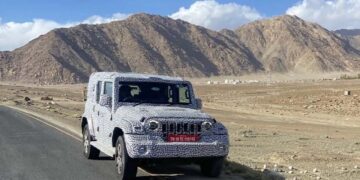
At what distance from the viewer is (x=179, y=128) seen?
1062 centimetres

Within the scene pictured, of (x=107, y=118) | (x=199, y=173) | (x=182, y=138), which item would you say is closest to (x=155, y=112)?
(x=182, y=138)

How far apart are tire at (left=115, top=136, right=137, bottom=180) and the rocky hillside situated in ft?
460

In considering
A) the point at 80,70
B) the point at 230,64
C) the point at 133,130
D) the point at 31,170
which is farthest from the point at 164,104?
the point at 230,64

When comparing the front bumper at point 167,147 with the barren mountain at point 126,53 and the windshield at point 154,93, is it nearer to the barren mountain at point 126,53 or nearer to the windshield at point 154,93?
the windshield at point 154,93

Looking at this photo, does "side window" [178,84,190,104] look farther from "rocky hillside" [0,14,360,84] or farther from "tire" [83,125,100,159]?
"rocky hillside" [0,14,360,84]

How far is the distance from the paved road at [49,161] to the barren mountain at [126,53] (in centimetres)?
13175

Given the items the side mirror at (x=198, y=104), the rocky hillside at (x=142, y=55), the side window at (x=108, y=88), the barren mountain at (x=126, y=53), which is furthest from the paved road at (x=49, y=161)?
the rocky hillside at (x=142, y=55)

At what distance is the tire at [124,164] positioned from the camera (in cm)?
1069

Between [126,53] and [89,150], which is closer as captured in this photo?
[89,150]

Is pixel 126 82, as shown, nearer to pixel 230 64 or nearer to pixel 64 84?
pixel 64 84

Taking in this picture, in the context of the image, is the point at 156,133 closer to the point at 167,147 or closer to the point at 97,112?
Answer: the point at 167,147

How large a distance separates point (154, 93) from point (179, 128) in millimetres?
1945

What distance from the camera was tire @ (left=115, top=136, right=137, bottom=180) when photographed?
35.1 ft

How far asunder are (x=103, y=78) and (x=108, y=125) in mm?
1619
